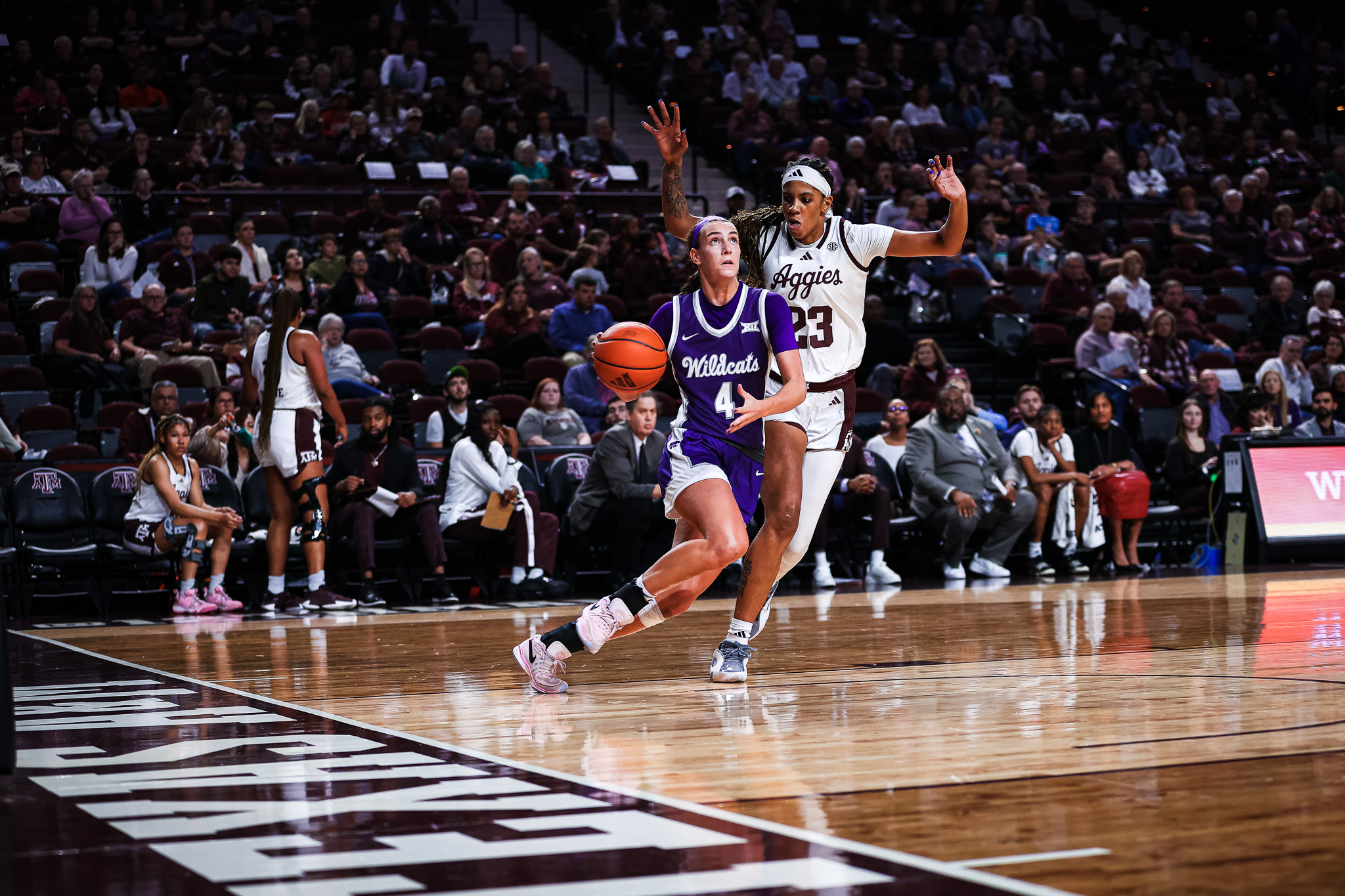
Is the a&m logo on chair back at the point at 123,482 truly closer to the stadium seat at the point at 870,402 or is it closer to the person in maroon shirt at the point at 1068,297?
the stadium seat at the point at 870,402

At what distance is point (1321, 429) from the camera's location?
12875 millimetres

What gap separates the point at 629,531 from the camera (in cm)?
1036

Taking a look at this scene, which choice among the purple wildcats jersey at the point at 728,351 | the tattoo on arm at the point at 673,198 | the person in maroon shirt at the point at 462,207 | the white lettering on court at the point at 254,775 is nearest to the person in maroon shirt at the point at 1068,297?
the person in maroon shirt at the point at 462,207

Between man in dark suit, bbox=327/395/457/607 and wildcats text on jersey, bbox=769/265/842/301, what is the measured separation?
4916mm

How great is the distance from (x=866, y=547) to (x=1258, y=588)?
3.25 m

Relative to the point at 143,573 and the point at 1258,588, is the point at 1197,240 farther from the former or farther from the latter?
the point at 143,573

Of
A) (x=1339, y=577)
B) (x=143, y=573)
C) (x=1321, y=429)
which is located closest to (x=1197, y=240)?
(x=1321, y=429)

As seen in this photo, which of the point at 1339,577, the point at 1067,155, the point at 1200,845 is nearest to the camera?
the point at 1200,845

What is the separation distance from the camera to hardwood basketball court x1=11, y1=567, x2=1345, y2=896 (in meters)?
2.53

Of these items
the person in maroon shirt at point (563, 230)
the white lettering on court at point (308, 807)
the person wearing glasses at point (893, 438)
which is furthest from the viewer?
the person in maroon shirt at point (563, 230)

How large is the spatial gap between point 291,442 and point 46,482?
201cm

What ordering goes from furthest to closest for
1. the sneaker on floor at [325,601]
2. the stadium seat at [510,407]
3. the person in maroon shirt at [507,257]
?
1. the person in maroon shirt at [507,257]
2. the stadium seat at [510,407]
3. the sneaker on floor at [325,601]

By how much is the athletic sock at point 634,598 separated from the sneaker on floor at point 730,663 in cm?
37

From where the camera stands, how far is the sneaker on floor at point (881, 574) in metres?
10.8
